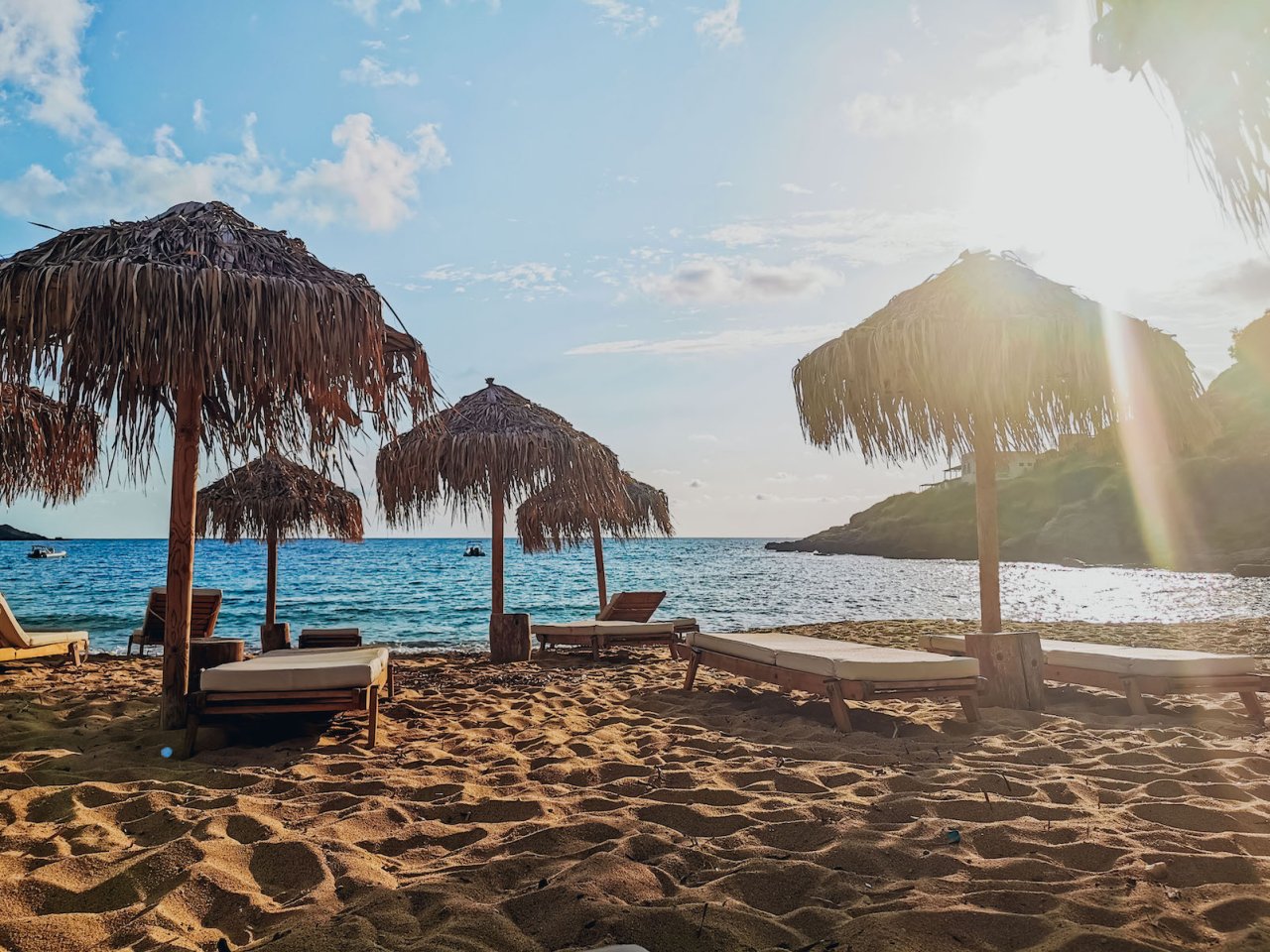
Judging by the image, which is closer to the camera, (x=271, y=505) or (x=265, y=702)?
(x=265, y=702)

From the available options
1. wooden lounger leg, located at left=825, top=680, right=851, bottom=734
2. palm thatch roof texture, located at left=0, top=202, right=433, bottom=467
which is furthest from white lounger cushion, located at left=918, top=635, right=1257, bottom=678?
palm thatch roof texture, located at left=0, top=202, right=433, bottom=467

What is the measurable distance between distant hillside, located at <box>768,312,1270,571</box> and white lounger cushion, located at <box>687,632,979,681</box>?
82.1ft

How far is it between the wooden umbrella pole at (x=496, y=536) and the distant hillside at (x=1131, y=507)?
77.8 feet

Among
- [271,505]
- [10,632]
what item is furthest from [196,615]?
[271,505]

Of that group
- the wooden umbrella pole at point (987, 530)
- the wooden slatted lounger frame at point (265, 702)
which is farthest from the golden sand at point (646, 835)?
the wooden umbrella pole at point (987, 530)

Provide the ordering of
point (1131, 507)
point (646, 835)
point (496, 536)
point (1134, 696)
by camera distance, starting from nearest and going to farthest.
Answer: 1. point (646, 835)
2. point (1134, 696)
3. point (496, 536)
4. point (1131, 507)

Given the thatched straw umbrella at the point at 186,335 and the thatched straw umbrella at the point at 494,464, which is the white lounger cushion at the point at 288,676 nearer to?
the thatched straw umbrella at the point at 186,335

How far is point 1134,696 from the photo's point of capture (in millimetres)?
4738

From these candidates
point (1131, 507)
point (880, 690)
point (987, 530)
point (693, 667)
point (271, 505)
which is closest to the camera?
point (880, 690)

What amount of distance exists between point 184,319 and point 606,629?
5.54m

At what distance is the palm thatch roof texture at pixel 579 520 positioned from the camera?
1338cm

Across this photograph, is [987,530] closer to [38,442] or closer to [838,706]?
[838,706]

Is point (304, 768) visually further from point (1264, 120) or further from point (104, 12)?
point (104, 12)

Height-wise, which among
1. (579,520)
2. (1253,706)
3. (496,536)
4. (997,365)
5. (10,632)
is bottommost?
(1253,706)
